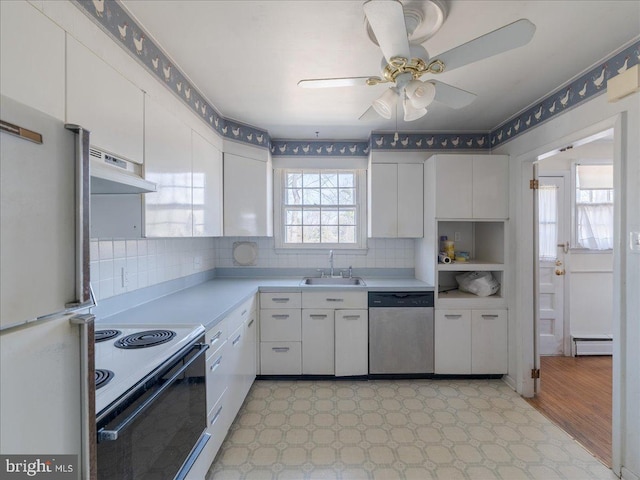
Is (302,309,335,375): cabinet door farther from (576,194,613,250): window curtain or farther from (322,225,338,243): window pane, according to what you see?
(576,194,613,250): window curtain

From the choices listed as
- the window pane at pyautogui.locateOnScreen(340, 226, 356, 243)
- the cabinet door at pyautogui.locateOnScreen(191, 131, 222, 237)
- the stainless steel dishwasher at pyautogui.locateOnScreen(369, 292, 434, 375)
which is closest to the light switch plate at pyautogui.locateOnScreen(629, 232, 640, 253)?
the stainless steel dishwasher at pyautogui.locateOnScreen(369, 292, 434, 375)

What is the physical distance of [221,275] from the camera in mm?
3285

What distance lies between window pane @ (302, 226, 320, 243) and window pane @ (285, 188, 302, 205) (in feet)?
1.06

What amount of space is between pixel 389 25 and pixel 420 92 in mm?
365

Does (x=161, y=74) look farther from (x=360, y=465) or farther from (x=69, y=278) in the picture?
(x=360, y=465)

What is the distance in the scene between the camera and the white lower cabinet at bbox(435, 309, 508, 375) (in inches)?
107

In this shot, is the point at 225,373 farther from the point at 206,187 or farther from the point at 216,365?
the point at 206,187

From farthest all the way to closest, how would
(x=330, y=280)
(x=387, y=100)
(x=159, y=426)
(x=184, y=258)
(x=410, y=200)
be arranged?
(x=330, y=280)
(x=410, y=200)
(x=184, y=258)
(x=387, y=100)
(x=159, y=426)

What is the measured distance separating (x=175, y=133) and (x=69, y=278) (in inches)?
57.0

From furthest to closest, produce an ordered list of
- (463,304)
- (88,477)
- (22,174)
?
1. (463,304)
2. (88,477)
3. (22,174)

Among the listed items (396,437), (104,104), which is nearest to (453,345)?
(396,437)

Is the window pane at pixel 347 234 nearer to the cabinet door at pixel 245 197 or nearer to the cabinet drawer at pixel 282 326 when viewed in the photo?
the cabinet door at pixel 245 197

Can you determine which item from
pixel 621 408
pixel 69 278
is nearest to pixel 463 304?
pixel 621 408

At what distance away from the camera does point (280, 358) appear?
9.04 feet
